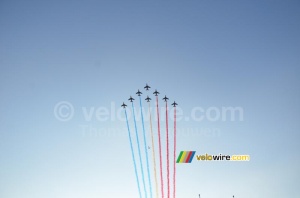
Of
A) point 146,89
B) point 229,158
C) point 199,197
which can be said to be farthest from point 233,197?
point 146,89

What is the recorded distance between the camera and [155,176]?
4441cm

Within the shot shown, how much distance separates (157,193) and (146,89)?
24.9 meters

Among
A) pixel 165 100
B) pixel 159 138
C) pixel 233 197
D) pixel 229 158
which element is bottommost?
pixel 233 197

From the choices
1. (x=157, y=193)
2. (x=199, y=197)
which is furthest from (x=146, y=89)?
(x=199, y=197)

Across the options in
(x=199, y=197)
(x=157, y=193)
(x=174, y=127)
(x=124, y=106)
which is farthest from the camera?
(x=199, y=197)

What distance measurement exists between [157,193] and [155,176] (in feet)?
11.1

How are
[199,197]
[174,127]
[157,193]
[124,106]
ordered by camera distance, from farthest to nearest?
1. [199,197]
2. [124,106]
3. [174,127]
4. [157,193]

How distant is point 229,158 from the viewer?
4550 centimetres

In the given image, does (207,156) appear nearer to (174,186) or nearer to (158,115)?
(174,186)

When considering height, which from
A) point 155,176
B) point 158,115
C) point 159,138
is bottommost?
point 155,176

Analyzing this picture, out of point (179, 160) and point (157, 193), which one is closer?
point (157, 193)

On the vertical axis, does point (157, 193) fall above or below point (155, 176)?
below

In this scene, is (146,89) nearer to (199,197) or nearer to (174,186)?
(174,186)

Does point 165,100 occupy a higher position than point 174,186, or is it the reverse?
point 165,100
